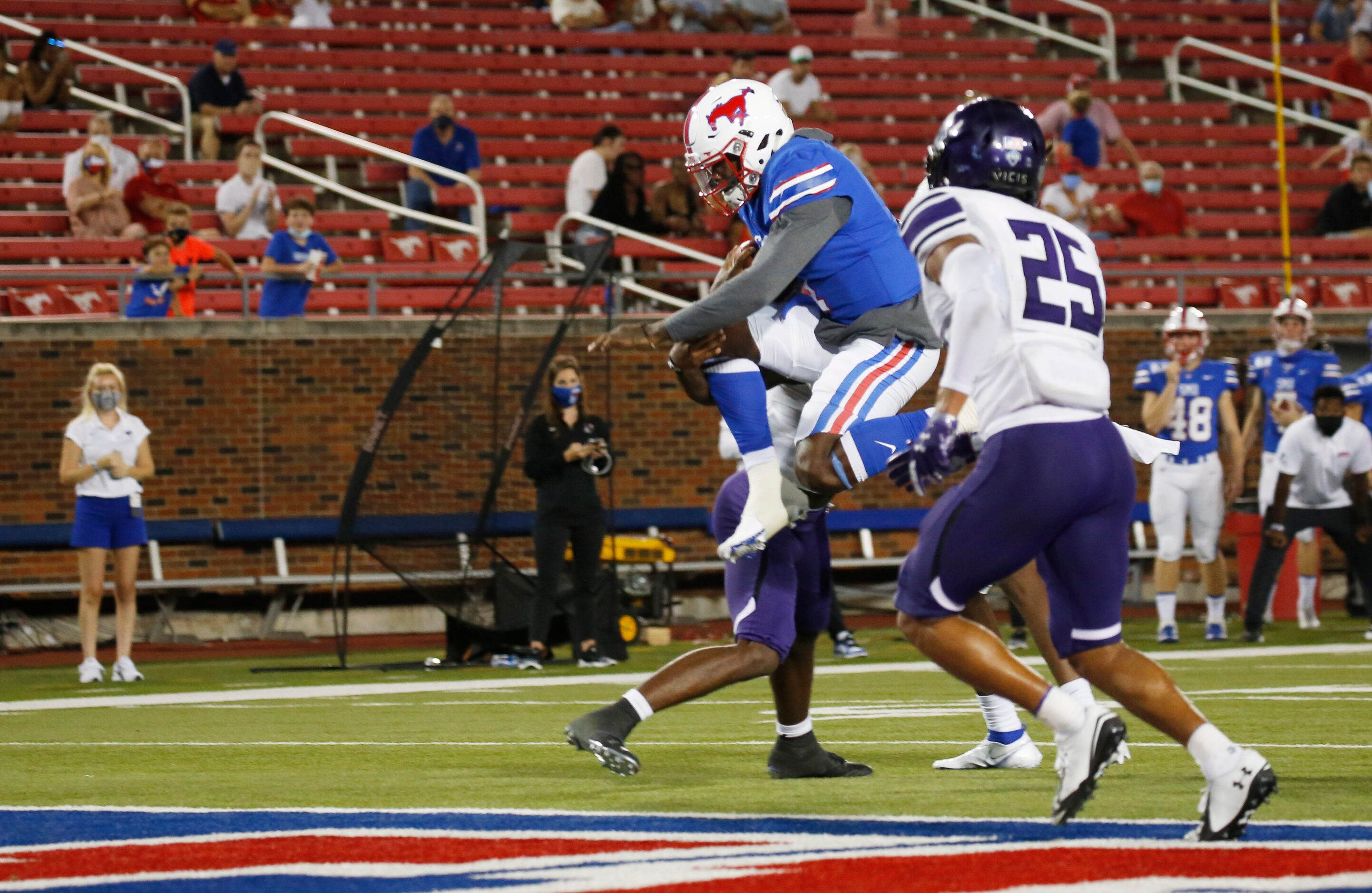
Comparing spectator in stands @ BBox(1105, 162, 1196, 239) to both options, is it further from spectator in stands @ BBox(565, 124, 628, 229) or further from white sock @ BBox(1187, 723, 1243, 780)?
white sock @ BBox(1187, 723, 1243, 780)

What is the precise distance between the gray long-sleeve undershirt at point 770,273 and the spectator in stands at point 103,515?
700 cm

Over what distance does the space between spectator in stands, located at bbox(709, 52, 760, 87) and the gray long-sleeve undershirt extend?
12.0 metres

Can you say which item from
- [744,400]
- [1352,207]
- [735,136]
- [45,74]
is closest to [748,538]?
[744,400]

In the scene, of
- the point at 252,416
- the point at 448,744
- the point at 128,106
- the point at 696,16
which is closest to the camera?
the point at 448,744

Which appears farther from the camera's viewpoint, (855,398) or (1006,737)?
(1006,737)

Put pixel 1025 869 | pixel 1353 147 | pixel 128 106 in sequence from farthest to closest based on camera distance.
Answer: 1. pixel 1353 147
2. pixel 128 106
3. pixel 1025 869

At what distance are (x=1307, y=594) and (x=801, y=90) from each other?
25.2 ft

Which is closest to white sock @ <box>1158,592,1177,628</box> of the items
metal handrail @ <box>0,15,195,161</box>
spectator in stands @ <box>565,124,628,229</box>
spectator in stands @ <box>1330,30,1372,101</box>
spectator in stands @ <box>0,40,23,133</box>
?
spectator in stands @ <box>565,124,628,229</box>

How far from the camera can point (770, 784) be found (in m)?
5.13

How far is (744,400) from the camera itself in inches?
212

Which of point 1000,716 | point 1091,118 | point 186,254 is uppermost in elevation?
point 1091,118

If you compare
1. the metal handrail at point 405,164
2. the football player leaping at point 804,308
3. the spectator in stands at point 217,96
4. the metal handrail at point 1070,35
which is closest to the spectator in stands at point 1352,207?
the metal handrail at point 1070,35

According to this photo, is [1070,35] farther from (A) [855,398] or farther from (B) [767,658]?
(B) [767,658]

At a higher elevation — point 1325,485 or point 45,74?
point 45,74
